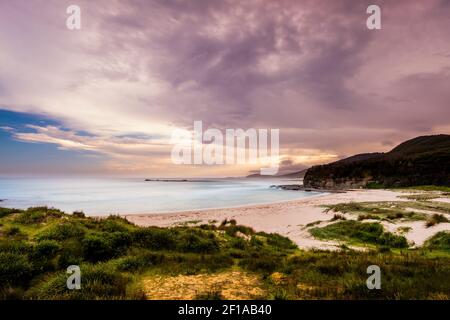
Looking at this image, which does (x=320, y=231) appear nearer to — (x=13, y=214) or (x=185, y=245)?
(x=185, y=245)

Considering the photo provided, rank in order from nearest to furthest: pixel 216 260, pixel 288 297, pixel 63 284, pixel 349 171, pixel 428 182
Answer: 1. pixel 288 297
2. pixel 63 284
3. pixel 216 260
4. pixel 428 182
5. pixel 349 171

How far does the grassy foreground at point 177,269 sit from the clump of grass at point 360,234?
6.46 ft

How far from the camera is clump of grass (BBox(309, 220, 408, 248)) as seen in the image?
49.2 feet

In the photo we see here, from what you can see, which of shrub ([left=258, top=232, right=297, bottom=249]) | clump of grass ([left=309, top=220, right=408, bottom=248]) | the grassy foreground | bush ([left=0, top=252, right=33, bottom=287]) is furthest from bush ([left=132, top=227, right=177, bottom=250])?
clump of grass ([left=309, top=220, right=408, bottom=248])

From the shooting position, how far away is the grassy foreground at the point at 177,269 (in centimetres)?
645

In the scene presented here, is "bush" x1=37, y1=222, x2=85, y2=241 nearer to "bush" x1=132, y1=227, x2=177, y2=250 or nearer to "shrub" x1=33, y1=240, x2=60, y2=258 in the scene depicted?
"shrub" x1=33, y1=240, x2=60, y2=258

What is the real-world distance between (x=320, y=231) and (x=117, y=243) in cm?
1389

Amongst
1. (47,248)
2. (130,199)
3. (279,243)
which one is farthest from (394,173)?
(47,248)

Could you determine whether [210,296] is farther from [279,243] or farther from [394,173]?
[394,173]

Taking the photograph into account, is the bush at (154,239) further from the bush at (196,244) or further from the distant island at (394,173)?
the distant island at (394,173)

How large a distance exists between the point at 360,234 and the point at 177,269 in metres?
13.6

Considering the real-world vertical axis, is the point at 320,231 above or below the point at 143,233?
below
